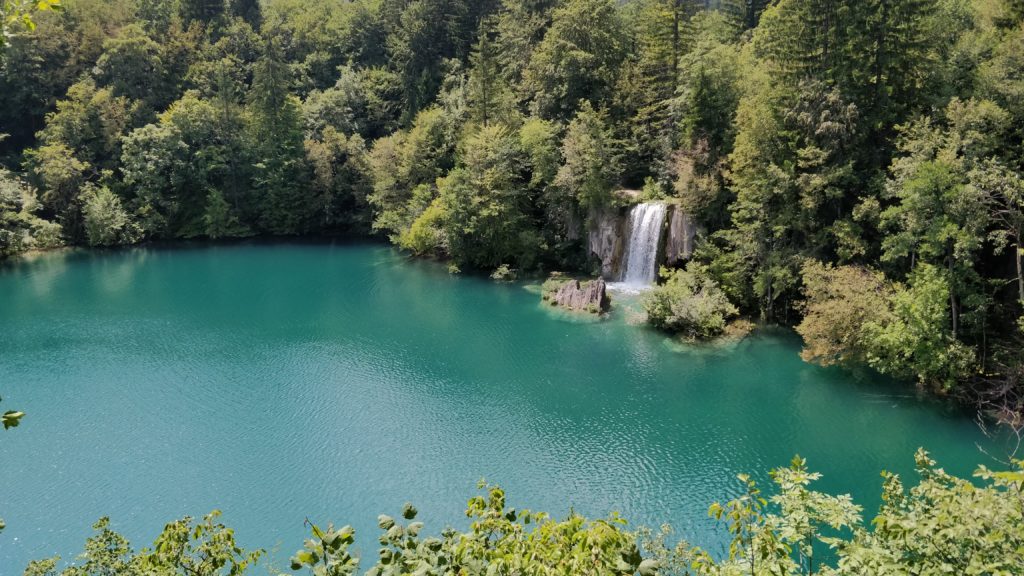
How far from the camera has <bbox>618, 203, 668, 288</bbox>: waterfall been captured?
3481cm

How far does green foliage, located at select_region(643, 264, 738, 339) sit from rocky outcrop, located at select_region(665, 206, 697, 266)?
3.01 metres

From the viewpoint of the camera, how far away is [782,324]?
29.9 metres

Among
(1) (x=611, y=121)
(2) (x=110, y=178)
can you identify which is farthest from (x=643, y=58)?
(2) (x=110, y=178)

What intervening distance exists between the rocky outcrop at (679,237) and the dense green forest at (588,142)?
0.72 metres

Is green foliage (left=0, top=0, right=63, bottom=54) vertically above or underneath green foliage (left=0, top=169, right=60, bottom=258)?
above

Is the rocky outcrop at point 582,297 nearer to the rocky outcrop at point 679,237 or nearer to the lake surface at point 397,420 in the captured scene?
the lake surface at point 397,420

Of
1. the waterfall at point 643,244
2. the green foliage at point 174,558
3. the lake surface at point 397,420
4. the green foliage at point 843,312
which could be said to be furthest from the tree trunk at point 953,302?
the green foliage at point 174,558

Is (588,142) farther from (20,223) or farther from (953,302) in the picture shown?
(20,223)

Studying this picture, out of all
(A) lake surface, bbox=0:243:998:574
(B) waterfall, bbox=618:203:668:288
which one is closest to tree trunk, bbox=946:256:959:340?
(A) lake surface, bbox=0:243:998:574

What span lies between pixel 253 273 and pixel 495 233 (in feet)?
56.9

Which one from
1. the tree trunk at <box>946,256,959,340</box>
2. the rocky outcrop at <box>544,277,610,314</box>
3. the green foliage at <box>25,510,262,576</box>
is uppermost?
the tree trunk at <box>946,256,959,340</box>

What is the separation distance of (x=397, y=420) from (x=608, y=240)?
1890 cm

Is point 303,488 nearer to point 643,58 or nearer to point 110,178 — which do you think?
point 643,58

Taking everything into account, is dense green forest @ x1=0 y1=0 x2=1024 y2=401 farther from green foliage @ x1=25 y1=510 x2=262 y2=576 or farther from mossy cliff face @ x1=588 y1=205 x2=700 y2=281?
green foliage @ x1=25 y1=510 x2=262 y2=576
